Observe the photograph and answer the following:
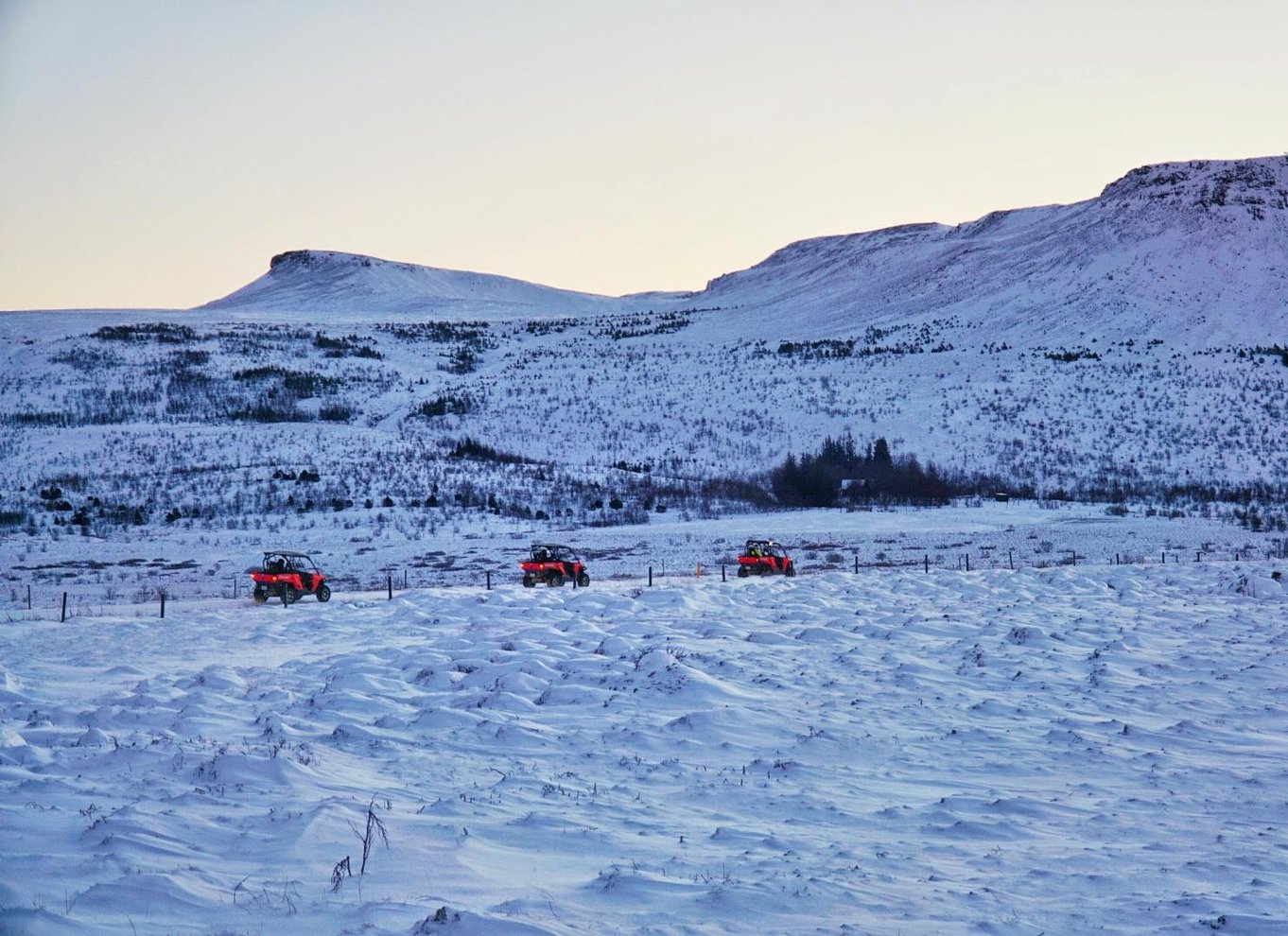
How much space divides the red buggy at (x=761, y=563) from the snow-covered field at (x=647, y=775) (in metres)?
9.33

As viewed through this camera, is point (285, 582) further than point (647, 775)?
Yes

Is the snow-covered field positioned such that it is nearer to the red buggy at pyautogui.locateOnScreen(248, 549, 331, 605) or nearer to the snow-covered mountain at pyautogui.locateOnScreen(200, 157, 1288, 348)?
the red buggy at pyautogui.locateOnScreen(248, 549, 331, 605)

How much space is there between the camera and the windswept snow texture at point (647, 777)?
774 cm

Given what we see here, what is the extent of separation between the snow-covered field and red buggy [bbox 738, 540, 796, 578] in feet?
30.6

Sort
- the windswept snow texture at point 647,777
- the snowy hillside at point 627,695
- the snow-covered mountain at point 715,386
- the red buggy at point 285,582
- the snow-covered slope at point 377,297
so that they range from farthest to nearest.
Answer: the snow-covered slope at point 377,297
the snow-covered mountain at point 715,386
the red buggy at point 285,582
the snowy hillside at point 627,695
the windswept snow texture at point 647,777

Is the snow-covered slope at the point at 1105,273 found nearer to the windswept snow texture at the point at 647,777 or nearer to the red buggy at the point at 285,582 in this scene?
the red buggy at the point at 285,582

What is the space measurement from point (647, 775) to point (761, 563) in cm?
1998

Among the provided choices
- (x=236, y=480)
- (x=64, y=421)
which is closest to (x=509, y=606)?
(x=236, y=480)

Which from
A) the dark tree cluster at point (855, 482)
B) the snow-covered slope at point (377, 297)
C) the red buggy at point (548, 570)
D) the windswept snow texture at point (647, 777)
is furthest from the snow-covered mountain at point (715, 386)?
the windswept snow texture at point (647, 777)

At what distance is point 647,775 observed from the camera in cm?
1138

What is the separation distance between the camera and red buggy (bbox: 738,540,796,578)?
102 ft

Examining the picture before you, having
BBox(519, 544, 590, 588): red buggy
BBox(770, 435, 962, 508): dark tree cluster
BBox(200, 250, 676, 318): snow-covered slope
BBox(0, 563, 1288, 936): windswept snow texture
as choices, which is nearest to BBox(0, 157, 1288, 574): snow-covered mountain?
BBox(770, 435, 962, 508): dark tree cluster

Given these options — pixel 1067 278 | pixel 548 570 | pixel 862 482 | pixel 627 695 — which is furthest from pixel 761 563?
pixel 1067 278

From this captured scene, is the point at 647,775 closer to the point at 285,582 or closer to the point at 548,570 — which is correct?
the point at 285,582
